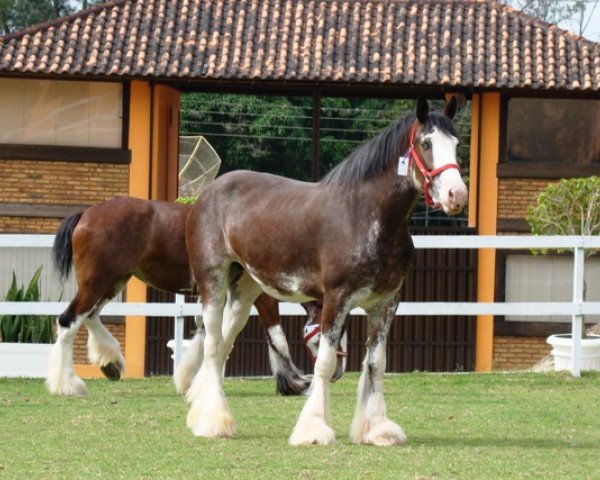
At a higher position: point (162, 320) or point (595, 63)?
point (595, 63)

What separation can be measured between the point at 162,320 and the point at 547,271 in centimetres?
580

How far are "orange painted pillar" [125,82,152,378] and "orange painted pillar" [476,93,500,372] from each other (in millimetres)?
4980

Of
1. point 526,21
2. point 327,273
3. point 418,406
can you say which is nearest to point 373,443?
point 327,273

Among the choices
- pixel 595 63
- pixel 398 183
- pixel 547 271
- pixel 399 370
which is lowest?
pixel 399 370

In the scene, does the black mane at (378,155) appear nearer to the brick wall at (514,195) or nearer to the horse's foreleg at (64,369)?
the horse's foreleg at (64,369)

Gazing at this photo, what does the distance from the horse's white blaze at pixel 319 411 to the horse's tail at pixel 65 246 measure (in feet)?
17.5

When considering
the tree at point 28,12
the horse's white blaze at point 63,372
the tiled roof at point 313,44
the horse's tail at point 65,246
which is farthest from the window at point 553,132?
the tree at point 28,12

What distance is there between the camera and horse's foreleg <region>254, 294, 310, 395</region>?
511 inches

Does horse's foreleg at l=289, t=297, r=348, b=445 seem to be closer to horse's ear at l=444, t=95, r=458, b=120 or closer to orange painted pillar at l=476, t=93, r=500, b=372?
horse's ear at l=444, t=95, r=458, b=120

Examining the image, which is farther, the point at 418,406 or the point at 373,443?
the point at 418,406

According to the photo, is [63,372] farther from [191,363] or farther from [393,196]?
[393,196]

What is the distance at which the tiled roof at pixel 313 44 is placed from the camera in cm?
2102

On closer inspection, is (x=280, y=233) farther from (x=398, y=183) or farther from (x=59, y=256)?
(x=59, y=256)

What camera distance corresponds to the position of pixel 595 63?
21734 millimetres
